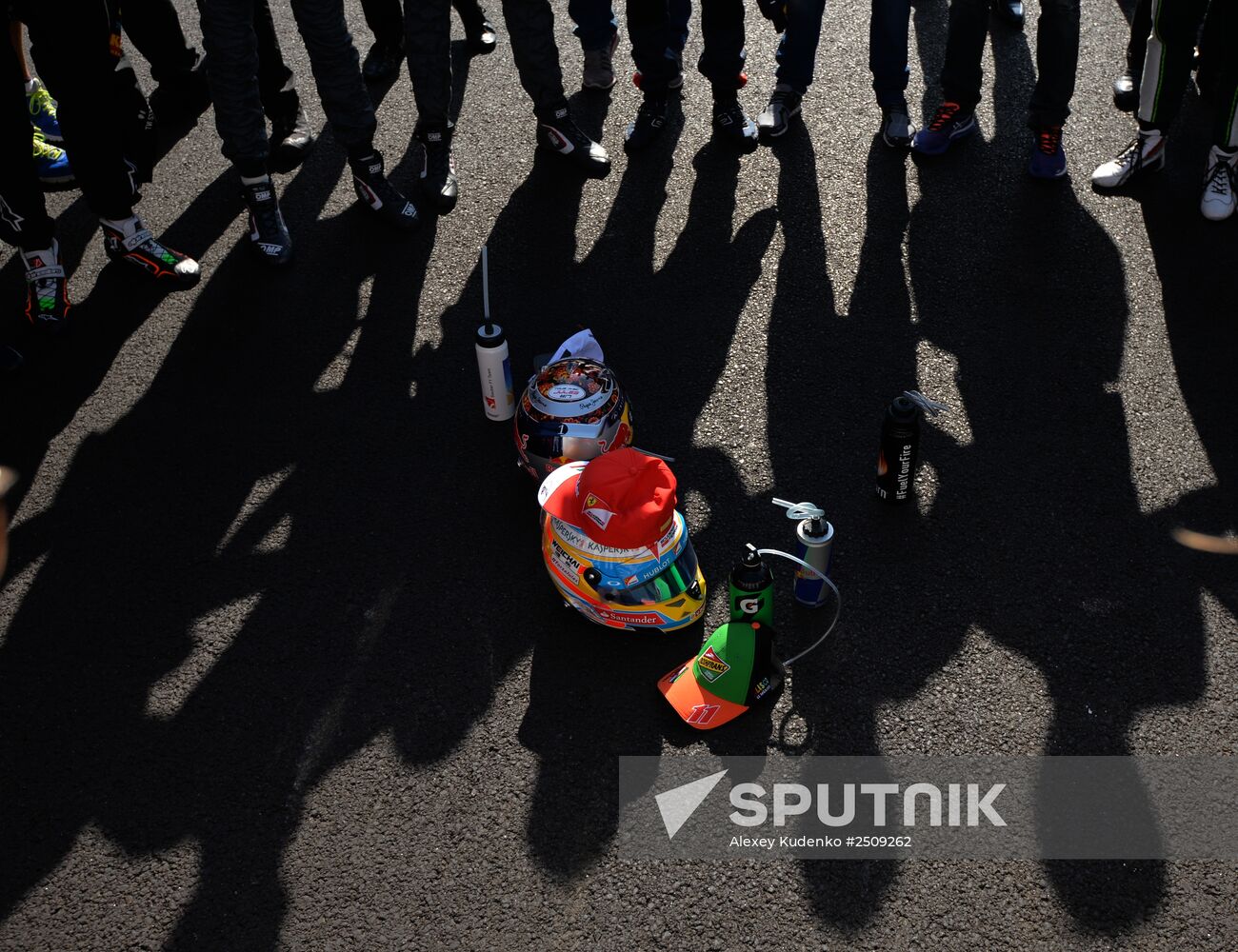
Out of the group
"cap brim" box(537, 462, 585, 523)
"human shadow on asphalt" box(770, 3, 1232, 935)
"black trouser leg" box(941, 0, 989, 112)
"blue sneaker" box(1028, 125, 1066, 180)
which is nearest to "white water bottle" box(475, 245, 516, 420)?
"cap brim" box(537, 462, 585, 523)

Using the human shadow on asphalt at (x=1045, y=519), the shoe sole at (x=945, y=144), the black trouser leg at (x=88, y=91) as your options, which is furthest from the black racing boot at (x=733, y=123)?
the black trouser leg at (x=88, y=91)

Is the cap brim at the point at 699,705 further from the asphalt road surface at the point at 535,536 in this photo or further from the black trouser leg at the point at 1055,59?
the black trouser leg at the point at 1055,59

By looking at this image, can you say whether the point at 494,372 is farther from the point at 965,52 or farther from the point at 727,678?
the point at 965,52

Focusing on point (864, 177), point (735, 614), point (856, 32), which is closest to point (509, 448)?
point (735, 614)

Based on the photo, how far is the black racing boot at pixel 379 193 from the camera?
566 cm

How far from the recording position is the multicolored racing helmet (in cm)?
364

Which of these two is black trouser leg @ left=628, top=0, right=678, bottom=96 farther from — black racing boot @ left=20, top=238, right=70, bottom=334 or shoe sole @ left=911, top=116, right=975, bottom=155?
black racing boot @ left=20, top=238, right=70, bottom=334

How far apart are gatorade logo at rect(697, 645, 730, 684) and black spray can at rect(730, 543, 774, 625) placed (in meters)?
0.13

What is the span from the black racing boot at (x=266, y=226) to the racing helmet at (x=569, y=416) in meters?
1.99

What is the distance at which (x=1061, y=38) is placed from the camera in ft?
17.6

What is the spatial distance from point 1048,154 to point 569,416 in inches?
125

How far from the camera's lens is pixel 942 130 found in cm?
589

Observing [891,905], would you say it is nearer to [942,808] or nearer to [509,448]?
[942,808]

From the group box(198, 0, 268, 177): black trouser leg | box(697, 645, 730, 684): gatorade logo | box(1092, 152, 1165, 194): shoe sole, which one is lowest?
box(697, 645, 730, 684): gatorade logo
